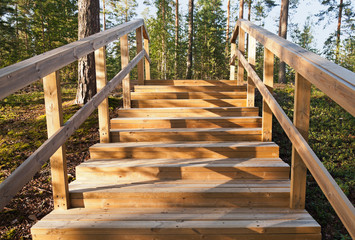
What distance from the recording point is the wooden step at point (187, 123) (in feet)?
11.0

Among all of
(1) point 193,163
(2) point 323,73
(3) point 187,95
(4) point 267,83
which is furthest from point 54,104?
(3) point 187,95

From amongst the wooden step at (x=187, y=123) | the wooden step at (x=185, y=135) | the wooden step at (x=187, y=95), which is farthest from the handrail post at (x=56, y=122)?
the wooden step at (x=187, y=95)

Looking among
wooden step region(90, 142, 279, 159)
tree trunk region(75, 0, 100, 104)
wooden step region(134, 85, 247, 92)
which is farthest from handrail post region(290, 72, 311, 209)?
tree trunk region(75, 0, 100, 104)

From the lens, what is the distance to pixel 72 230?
6.31 ft

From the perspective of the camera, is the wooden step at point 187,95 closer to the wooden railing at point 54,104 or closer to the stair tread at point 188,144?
the wooden railing at point 54,104

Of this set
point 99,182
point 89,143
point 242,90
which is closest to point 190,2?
point 242,90

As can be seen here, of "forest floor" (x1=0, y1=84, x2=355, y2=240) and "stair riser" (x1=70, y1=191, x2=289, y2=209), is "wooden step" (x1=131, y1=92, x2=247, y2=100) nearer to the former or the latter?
"forest floor" (x1=0, y1=84, x2=355, y2=240)

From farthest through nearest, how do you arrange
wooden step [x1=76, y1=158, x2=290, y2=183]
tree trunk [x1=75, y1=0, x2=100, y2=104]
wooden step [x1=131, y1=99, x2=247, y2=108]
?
tree trunk [x1=75, y1=0, x2=100, y2=104] → wooden step [x1=131, y1=99, x2=247, y2=108] → wooden step [x1=76, y1=158, x2=290, y2=183]

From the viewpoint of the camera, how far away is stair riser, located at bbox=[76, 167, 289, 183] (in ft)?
8.27

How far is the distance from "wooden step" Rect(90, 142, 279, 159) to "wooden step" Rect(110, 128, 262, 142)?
217 mm

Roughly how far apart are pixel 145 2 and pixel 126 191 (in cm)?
2647

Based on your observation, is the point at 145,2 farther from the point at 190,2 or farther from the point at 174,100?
the point at 174,100

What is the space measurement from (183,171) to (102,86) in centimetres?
134

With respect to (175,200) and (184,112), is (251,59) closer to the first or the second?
(184,112)
